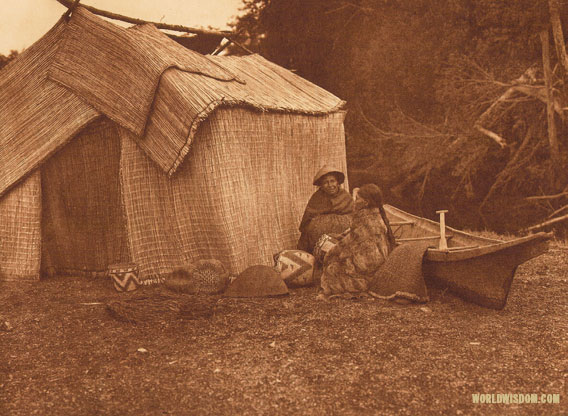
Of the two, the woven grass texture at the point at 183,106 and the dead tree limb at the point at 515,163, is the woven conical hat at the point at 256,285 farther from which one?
the dead tree limb at the point at 515,163

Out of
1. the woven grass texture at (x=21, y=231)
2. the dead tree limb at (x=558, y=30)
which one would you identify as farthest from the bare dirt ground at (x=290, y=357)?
the dead tree limb at (x=558, y=30)

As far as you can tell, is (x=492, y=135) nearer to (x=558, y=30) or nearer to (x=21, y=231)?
(x=558, y=30)

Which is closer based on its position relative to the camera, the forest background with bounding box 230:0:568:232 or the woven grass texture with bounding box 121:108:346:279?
the woven grass texture with bounding box 121:108:346:279

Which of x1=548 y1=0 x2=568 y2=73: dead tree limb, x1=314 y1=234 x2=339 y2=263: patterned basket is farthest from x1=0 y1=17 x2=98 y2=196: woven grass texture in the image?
x1=548 y1=0 x2=568 y2=73: dead tree limb

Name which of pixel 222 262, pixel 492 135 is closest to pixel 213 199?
pixel 222 262

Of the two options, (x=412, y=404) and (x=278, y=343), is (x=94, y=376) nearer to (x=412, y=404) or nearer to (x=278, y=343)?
(x=278, y=343)

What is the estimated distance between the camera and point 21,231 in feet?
23.7

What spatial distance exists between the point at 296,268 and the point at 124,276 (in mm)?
1922

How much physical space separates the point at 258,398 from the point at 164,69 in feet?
13.7

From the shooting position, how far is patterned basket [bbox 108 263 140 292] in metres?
6.68

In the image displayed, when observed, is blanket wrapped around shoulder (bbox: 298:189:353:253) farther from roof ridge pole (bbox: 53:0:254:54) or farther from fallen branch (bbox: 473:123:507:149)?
fallen branch (bbox: 473:123:507:149)

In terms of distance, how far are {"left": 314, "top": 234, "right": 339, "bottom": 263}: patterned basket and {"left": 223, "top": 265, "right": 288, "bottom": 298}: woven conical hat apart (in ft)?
2.54

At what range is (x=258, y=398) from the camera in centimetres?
392

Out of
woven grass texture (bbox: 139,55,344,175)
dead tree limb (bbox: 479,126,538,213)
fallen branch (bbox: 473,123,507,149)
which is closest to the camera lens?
woven grass texture (bbox: 139,55,344,175)
